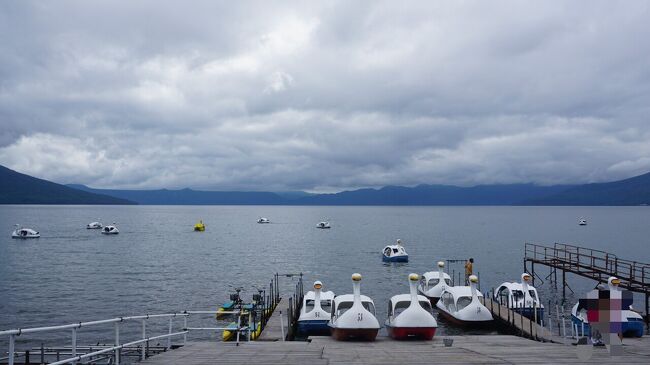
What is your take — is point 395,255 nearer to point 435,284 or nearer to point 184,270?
point 435,284

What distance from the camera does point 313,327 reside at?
1293 inches

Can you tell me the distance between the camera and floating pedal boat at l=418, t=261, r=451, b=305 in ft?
157

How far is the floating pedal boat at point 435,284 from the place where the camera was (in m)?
47.9

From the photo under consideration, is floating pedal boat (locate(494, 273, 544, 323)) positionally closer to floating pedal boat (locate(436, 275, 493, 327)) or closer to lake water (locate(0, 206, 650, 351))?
floating pedal boat (locate(436, 275, 493, 327))

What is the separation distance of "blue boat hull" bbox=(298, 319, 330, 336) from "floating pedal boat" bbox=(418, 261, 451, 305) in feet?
54.5

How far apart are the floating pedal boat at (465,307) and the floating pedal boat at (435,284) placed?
640 centimetres

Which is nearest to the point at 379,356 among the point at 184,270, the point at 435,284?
the point at 435,284

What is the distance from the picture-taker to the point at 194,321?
40.9 meters

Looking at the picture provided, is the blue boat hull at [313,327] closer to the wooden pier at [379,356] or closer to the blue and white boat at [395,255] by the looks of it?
the wooden pier at [379,356]

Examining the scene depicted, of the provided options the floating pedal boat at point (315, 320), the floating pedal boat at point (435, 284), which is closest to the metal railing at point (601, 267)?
the floating pedal boat at point (435, 284)

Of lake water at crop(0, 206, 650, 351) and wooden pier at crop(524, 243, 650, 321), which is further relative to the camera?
lake water at crop(0, 206, 650, 351)

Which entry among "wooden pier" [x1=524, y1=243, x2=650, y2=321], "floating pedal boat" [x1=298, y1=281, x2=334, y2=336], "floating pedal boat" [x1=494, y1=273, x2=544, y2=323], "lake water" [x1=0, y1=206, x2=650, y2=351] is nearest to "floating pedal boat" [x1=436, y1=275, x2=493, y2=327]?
"lake water" [x1=0, y1=206, x2=650, y2=351]

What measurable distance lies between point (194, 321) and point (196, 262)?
1620 inches

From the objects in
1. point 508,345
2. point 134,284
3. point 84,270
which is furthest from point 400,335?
point 84,270
